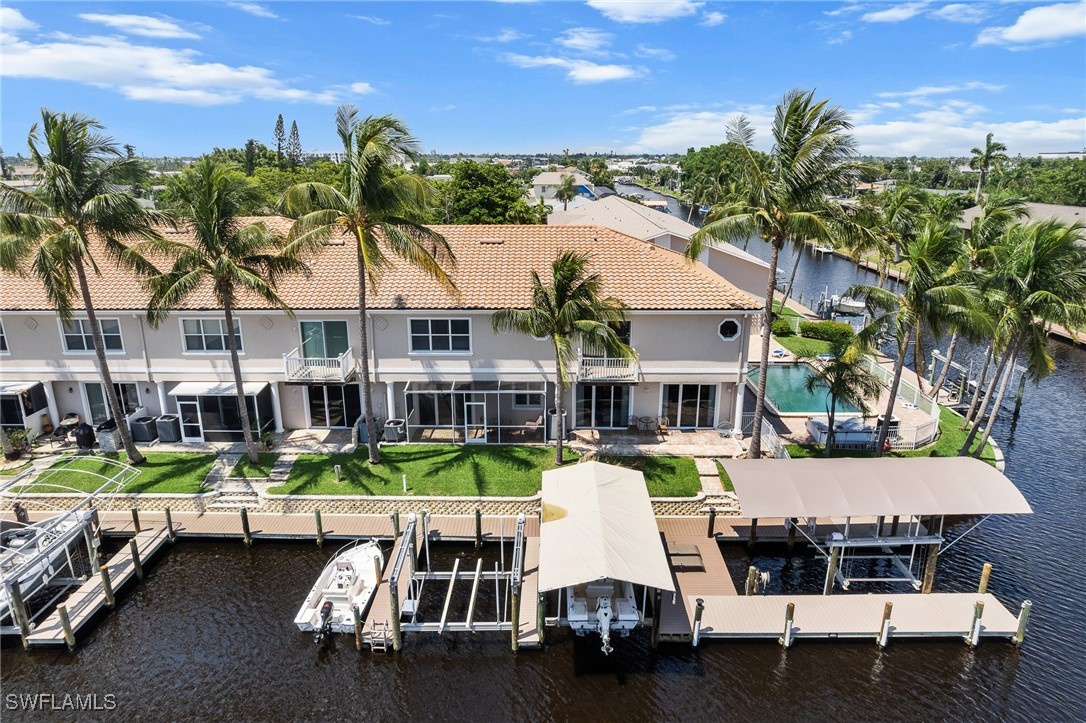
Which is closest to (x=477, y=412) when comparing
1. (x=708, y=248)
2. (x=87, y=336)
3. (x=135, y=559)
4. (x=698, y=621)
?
(x=135, y=559)

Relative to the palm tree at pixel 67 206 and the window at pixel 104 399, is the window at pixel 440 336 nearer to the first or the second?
the palm tree at pixel 67 206

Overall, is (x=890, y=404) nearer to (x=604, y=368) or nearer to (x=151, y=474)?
(x=604, y=368)

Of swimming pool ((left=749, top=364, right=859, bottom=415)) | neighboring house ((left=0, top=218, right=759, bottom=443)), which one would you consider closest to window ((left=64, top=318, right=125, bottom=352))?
neighboring house ((left=0, top=218, right=759, bottom=443))

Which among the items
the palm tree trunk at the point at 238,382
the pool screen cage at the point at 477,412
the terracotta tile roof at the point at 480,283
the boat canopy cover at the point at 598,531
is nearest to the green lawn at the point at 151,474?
the palm tree trunk at the point at 238,382

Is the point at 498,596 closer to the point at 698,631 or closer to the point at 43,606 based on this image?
the point at 698,631

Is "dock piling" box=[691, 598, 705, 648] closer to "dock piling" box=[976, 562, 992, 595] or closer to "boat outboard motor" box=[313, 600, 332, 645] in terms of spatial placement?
"dock piling" box=[976, 562, 992, 595]

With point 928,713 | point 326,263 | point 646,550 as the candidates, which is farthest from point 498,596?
point 326,263
